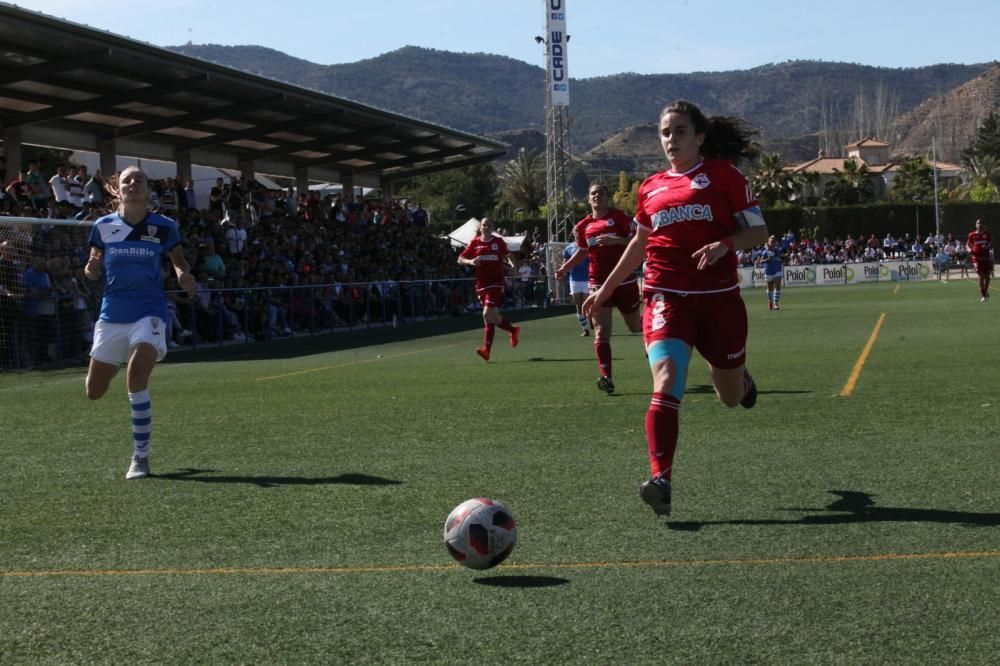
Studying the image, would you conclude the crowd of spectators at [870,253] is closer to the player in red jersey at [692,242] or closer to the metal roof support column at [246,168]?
the metal roof support column at [246,168]

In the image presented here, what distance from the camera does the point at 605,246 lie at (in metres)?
14.1

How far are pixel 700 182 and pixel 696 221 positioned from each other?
8.3 inches

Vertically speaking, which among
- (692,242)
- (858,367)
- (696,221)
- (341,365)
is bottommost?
(341,365)

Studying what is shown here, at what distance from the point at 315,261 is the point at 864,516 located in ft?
99.3

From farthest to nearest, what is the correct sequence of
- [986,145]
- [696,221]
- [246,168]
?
[986,145] < [246,168] < [696,221]

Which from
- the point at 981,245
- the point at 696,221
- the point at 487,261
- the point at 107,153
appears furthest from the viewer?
the point at 981,245

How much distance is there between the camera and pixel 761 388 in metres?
13.3

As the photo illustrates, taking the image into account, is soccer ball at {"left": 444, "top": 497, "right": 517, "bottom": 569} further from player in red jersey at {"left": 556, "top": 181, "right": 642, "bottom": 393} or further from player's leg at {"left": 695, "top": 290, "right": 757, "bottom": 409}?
player in red jersey at {"left": 556, "top": 181, "right": 642, "bottom": 393}

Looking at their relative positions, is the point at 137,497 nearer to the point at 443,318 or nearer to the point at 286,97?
the point at 286,97

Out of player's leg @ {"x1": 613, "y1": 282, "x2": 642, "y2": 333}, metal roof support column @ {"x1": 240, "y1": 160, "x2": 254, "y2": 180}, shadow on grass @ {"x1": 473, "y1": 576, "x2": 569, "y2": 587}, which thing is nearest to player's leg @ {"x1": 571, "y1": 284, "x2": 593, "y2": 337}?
player's leg @ {"x1": 613, "y1": 282, "x2": 642, "y2": 333}

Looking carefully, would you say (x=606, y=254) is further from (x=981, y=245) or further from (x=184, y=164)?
(x=184, y=164)

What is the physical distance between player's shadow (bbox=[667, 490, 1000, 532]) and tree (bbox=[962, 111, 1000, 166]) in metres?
143

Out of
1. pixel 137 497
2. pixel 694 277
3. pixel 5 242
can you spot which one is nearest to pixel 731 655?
pixel 694 277

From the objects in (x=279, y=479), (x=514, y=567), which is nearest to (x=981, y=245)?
(x=279, y=479)
